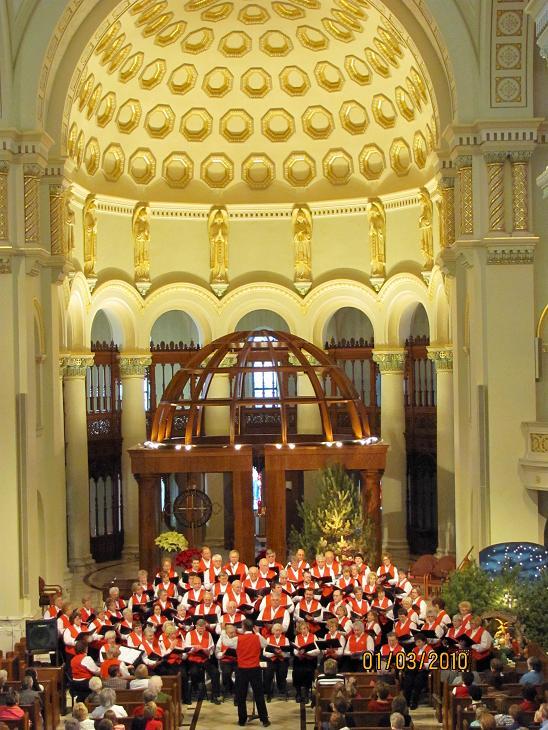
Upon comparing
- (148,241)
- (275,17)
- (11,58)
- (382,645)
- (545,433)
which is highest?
(275,17)

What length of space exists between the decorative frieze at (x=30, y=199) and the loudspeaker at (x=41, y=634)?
23.8ft

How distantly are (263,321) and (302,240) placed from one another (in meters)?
3.93

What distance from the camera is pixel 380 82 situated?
96.7 ft

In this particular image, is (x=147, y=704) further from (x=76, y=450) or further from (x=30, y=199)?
Answer: (x=76, y=450)

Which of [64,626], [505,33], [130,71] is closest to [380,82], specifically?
[130,71]

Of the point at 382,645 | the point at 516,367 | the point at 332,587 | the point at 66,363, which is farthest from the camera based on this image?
the point at 66,363

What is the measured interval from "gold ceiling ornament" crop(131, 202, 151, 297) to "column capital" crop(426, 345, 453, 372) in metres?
7.11

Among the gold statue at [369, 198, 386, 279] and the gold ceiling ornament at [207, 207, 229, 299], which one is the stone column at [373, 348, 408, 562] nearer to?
the gold statue at [369, 198, 386, 279]

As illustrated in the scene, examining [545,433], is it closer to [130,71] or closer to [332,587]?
[332,587]

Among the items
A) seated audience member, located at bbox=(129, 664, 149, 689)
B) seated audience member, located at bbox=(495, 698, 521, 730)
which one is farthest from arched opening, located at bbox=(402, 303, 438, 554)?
seated audience member, located at bbox=(495, 698, 521, 730)

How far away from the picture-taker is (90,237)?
29484 millimetres

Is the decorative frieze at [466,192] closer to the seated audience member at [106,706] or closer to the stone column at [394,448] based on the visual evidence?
the stone column at [394,448]

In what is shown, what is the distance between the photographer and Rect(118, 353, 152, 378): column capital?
31344mm

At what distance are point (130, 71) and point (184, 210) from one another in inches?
160
